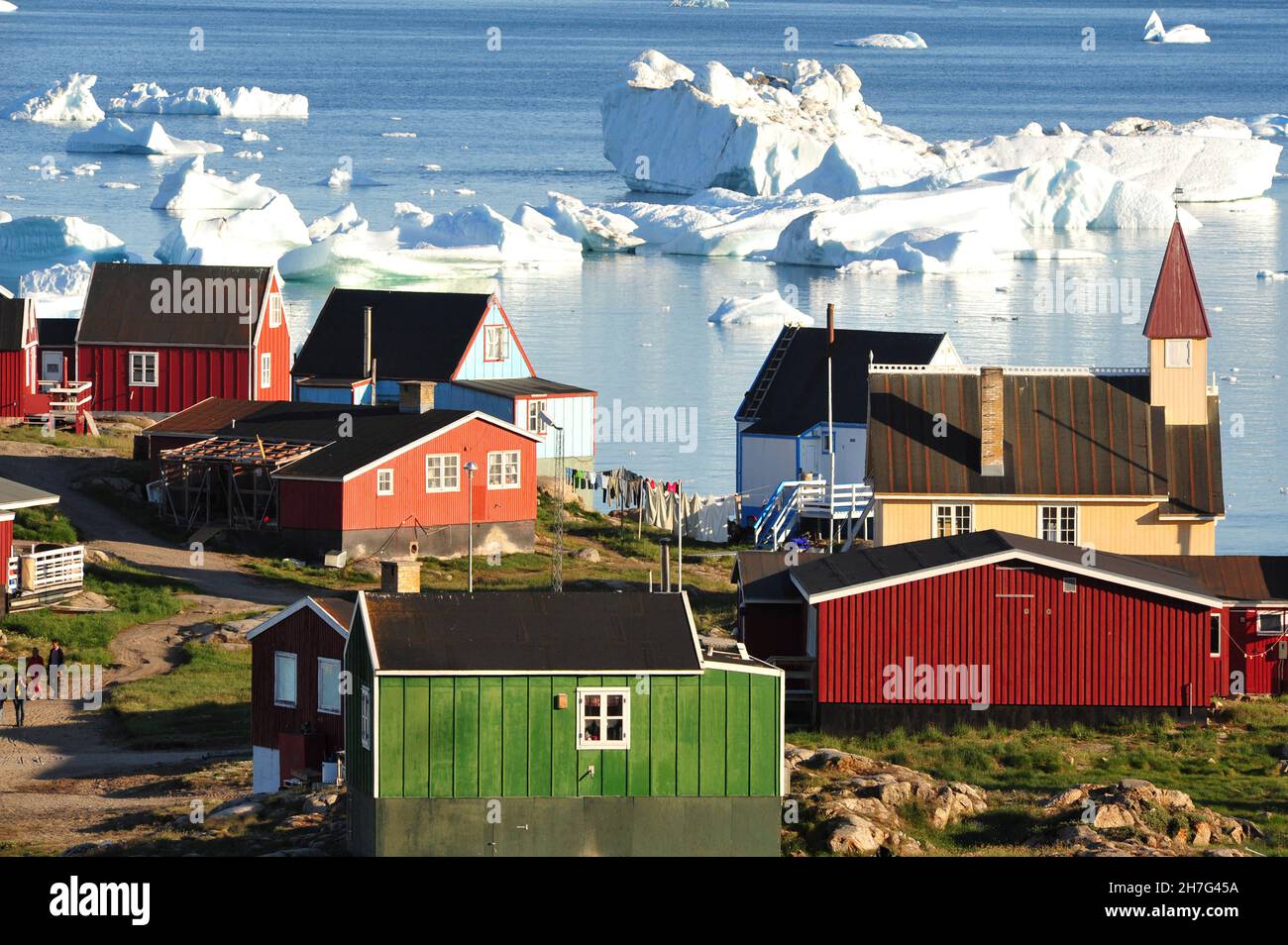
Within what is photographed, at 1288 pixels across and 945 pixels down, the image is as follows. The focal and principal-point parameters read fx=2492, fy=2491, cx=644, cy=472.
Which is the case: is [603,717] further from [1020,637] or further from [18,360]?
[18,360]

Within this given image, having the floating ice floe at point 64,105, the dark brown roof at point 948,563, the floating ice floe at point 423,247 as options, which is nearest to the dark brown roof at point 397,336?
the dark brown roof at point 948,563

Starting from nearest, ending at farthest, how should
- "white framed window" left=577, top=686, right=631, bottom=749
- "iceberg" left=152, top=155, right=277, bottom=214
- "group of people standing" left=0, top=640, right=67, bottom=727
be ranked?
"white framed window" left=577, top=686, right=631, bottom=749 → "group of people standing" left=0, top=640, right=67, bottom=727 → "iceberg" left=152, top=155, right=277, bottom=214

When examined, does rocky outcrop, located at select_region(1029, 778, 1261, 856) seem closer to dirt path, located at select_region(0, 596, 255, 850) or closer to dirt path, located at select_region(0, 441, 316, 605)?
dirt path, located at select_region(0, 596, 255, 850)

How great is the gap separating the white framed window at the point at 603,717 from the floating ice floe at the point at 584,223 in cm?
7474

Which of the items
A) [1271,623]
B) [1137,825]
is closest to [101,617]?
[1271,623]

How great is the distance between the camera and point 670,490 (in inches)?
1951

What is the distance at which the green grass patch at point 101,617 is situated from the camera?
1433 inches

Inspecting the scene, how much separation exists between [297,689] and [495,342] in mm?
24729

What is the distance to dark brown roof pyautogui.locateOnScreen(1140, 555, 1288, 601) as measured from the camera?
111ft

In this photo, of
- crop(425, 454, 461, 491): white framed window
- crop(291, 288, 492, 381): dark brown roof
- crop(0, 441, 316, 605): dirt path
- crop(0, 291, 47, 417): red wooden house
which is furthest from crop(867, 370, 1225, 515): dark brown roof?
crop(0, 291, 47, 417): red wooden house

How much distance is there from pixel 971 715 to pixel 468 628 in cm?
922

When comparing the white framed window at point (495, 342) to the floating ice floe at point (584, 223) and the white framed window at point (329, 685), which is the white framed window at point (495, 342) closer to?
the white framed window at point (329, 685)

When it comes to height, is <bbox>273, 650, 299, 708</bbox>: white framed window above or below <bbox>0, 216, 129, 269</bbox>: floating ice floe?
below

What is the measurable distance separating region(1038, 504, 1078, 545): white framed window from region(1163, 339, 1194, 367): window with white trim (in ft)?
11.3
